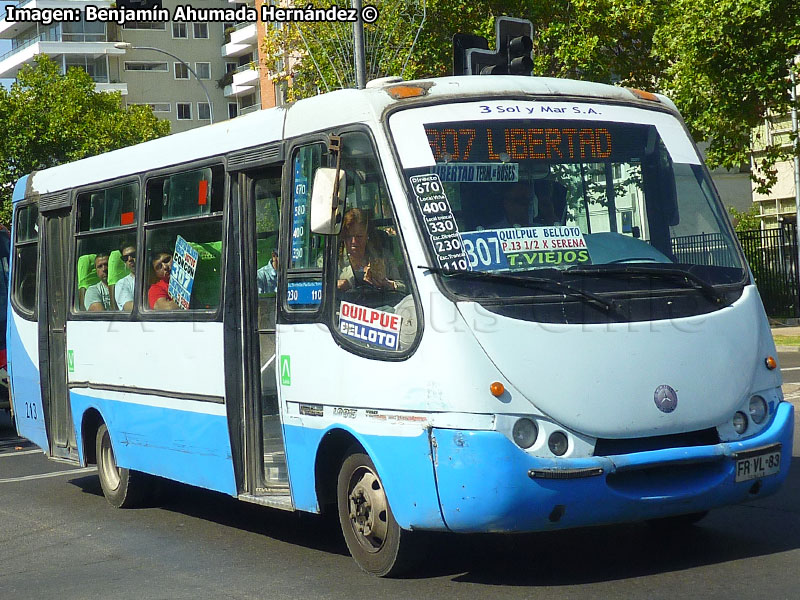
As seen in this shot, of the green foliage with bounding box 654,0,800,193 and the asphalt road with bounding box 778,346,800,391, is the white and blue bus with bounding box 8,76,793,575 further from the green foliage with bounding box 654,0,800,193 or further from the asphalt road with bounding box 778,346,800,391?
the green foliage with bounding box 654,0,800,193

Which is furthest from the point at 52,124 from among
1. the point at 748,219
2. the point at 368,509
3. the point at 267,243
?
the point at 368,509

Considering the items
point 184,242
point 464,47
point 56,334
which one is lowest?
point 56,334

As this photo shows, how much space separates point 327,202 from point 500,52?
17.3ft

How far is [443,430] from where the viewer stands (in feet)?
20.3

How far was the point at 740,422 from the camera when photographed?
661 centimetres

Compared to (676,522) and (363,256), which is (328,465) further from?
(676,522)

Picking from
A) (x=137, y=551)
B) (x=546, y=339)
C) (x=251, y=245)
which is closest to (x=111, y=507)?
(x=137, y=551)

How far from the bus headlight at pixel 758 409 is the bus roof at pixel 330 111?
1.87 m

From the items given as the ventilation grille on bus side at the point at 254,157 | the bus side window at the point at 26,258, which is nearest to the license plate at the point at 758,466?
the ventilation grille on bus side at the point at 254,157

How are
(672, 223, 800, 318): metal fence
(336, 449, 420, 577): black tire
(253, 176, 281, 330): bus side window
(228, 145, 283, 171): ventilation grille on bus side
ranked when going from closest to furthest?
1. (336, 449, 420, 577): black tire
2. (228, 145, 283, 171): ventilation grille on bus side
3. (253, 176, 281, 330): bus side window
4. (672, 223, 800, 318): metal fence

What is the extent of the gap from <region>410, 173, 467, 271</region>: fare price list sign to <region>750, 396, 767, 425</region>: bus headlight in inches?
65.5

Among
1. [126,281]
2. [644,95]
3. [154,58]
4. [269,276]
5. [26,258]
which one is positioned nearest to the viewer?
[644,95]

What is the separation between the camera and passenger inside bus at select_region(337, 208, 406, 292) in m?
6.73

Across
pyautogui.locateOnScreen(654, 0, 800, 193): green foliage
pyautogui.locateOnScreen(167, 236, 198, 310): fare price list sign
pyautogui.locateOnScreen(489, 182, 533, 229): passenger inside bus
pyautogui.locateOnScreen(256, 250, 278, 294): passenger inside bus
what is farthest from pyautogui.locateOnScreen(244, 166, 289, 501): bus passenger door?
pyautogui.locateOnScreen(654, 0, 800, 193): green foliage
